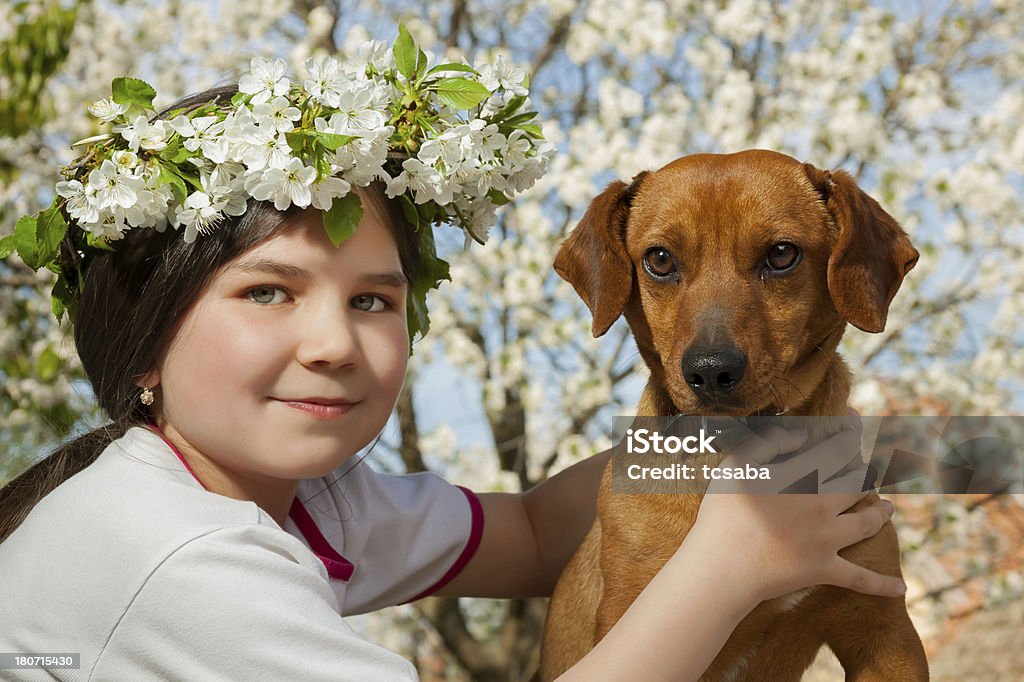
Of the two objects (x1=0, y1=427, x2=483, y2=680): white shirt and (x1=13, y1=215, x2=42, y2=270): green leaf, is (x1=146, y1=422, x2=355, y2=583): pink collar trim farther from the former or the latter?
(x1=13, y1=215, x2=42, y2=270): green leaf

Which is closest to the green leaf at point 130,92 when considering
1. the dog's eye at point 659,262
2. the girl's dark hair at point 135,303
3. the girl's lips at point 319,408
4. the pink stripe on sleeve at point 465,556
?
the girl's dark hair at point 135,303

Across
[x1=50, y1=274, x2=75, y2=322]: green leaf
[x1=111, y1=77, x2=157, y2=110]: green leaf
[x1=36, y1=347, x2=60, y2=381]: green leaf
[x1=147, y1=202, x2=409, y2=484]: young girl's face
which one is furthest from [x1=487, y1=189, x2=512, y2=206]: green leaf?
[x1=36, y1=347, x2=60, y2=381]: green leaf

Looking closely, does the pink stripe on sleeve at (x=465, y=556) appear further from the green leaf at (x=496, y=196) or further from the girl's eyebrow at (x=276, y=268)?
Answer: the girl's eyebrow at (x=276, y=268)

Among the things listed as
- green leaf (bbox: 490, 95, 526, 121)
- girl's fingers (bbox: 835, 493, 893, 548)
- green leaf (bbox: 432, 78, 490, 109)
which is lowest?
girl's fingers (bbox: 835, 493, 893, 548)

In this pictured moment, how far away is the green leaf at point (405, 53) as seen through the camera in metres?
2.21

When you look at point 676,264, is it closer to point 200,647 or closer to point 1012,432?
point 200,647

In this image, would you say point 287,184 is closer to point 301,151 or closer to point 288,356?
point 301,151

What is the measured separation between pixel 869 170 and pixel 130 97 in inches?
174

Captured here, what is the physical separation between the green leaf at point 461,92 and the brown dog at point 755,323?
16.6 inches

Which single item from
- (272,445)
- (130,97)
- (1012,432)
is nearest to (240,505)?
(272,445)

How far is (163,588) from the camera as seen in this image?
70.6 inches

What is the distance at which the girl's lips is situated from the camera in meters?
2.06

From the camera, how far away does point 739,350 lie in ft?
6.52

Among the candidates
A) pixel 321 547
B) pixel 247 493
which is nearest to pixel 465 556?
pixel 321 547
